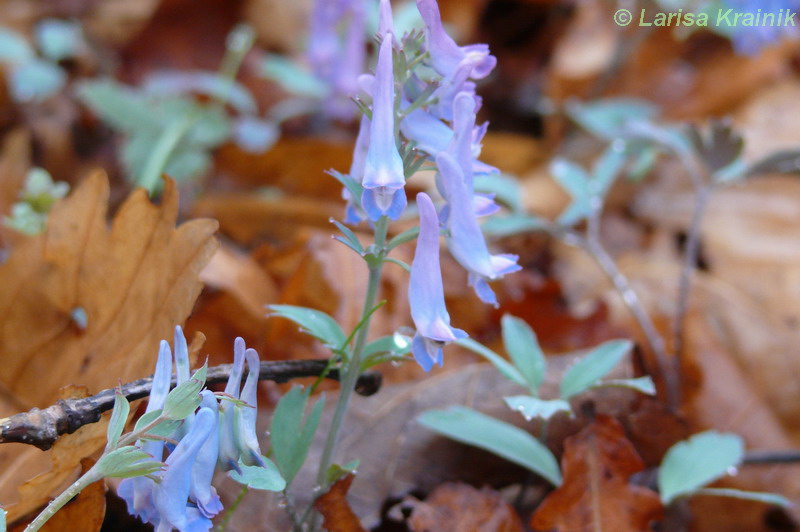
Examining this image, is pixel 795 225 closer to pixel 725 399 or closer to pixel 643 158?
pixel 643 158

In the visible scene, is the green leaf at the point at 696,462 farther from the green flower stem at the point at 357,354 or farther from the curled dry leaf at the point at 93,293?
the curled dry leaf at the point at 93,293

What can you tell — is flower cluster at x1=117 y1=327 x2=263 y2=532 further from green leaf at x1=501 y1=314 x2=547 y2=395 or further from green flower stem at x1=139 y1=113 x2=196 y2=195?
green flower stem at x1=139 y1=113 x2=196 y2=195

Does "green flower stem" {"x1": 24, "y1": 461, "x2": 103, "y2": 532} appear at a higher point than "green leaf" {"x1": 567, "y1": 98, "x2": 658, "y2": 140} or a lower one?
lower

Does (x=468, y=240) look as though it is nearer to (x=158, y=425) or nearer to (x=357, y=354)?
(x=357, y=354)

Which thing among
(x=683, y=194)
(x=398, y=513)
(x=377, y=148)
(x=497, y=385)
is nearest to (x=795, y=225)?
(x=683, y=194)

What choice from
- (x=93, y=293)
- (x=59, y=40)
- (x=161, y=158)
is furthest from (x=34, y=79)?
(x=93, y=293)


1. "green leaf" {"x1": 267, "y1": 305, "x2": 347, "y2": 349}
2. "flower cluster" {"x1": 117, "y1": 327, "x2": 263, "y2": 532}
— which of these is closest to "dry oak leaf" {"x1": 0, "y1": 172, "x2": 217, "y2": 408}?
"green leaf" {"x1": 267, "y1": 305, "x2": 347, "y2": 349}
